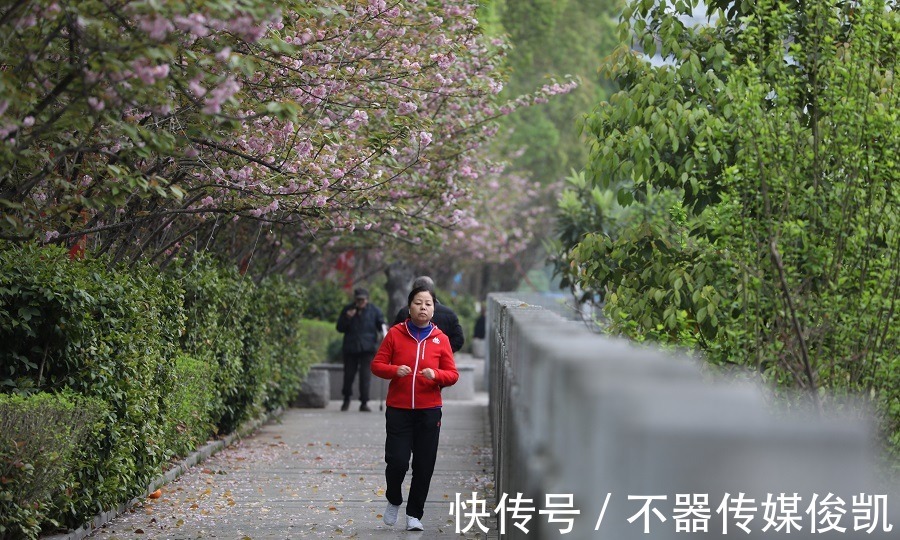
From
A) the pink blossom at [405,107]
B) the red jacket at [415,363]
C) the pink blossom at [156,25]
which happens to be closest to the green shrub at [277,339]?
the pink blossom at [405,107]

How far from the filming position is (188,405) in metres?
12.9

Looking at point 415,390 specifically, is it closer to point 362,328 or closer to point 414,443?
point 414,443

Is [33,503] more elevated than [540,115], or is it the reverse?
[540,115]

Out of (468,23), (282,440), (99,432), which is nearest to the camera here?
(99,432)

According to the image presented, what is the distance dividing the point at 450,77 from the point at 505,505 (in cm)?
830

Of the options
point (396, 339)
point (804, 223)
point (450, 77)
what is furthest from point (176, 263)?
point (804, 223)

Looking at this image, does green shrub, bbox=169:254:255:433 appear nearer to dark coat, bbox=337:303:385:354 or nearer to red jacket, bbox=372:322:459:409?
red jacket, bbox=372:322:459:409

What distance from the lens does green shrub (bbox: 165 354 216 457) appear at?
12.1 meters

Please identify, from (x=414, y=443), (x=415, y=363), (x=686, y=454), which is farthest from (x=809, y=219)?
(x=686, y=454)

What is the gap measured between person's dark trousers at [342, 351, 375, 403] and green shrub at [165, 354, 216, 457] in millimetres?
7158

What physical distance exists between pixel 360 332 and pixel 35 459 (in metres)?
13.8

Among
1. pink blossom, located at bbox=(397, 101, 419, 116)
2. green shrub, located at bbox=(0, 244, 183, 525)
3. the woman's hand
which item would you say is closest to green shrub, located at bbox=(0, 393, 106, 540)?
green shrub, located at bbox=(0, 244, 183, 525)

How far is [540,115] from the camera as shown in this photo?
47.9 metres

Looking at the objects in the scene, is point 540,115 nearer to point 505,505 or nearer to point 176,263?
point 176,263
